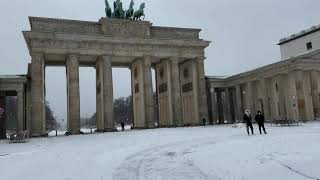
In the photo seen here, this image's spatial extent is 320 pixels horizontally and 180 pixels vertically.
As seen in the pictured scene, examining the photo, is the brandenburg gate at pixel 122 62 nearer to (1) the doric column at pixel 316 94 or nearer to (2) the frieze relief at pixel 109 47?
(2) the frieze relief at pixel 109 47

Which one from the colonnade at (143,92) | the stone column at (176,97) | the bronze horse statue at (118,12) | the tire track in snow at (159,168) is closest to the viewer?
the tire track in snow at (159,168)

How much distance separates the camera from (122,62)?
62719mm

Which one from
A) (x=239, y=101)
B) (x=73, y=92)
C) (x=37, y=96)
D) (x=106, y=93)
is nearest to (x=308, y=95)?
(x=239, y=101)

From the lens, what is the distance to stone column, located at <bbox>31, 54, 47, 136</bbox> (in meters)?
49.1

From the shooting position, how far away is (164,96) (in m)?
62.6

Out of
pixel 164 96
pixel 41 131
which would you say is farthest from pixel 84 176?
pixel 164 96

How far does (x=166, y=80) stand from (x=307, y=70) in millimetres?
21696

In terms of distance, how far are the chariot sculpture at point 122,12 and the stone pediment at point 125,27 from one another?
2.53 meters

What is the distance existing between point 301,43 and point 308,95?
63.3 ft

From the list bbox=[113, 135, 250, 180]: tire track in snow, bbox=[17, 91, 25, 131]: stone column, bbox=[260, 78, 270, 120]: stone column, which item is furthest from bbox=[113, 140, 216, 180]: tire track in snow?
bbox=[260, 78, 270, 120]: stone column

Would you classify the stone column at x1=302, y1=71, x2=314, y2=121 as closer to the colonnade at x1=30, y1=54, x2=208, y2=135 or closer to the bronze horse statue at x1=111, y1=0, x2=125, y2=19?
the colonnade at x1=30, y1=54, x2=208, y2=135

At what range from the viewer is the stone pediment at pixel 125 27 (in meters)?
55.3

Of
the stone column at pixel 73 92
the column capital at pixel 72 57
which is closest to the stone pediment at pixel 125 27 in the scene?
the column capital at pixel 72 57

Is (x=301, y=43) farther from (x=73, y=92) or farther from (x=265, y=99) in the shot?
(x=73, y=92)
